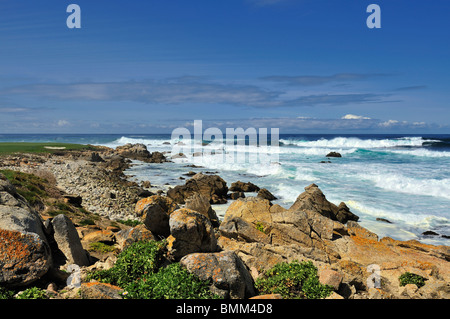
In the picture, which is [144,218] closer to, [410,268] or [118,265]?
[118,265]

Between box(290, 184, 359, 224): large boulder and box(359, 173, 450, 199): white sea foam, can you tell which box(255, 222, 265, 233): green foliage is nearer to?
box(290, 184, 359, 224): large boulder

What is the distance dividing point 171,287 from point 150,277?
94cm

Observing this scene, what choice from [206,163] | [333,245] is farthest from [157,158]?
[333,245]

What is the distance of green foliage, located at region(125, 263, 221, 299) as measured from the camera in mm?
7289

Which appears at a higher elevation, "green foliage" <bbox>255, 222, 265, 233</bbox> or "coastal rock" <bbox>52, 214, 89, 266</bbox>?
"coastal rock" <bbox>52, 214, 89, 266</bbox>

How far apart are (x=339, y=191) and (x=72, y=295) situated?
32605mm

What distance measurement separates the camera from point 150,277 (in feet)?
26.4

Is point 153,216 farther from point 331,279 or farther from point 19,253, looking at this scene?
point 331,279

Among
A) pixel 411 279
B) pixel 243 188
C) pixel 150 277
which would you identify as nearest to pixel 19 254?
pixel 150 277

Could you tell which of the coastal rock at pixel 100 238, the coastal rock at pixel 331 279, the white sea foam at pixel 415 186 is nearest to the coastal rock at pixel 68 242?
the coastal rock at pixel 100 238

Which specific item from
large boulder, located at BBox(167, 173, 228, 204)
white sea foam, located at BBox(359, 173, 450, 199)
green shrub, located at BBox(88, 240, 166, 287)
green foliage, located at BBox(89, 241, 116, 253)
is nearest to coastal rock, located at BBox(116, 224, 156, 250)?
green foliage, located at BBox(89, 241, 116, 253)

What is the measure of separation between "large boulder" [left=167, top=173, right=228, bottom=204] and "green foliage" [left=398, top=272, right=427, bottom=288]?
21293mm

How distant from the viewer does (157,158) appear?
72.4m
